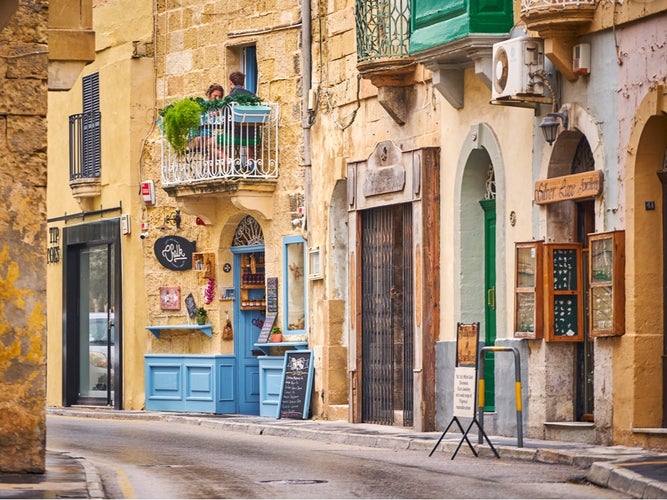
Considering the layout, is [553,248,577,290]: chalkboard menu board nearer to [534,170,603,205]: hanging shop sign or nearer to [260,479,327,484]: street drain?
[534,170,603,205]: hanging shop sign

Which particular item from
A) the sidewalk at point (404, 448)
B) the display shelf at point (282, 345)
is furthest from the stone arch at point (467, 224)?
the display shelf at point (282, 345)

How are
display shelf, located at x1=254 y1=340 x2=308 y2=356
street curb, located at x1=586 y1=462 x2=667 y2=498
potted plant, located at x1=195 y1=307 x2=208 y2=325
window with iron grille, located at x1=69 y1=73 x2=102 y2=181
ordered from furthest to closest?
1. window with iron grille, located at x1=69 y1=73 x2=102 y2=181
2. potted plant, located at x1=195 y1=307 x2=208 y2=325
3. display shelf, located at x1=254 y1=340 x2=308 y2=356
4. street curb, located at x1=586 y1=462 x2=667 y2=498

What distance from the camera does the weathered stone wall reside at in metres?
15.5

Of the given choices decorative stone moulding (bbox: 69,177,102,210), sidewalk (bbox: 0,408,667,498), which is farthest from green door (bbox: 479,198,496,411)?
decorative stone moulding (bbox: 69,177,102,210)

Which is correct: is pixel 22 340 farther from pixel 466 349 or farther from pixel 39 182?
pixel 466 349

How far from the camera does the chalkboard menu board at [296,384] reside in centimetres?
2784

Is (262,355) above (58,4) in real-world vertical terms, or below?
below

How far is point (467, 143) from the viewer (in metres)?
23.3

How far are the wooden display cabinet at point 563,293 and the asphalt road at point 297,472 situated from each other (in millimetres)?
2167

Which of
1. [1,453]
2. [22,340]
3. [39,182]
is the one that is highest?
[39,182]

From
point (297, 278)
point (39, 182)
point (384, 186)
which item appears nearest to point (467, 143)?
point (384, 186)

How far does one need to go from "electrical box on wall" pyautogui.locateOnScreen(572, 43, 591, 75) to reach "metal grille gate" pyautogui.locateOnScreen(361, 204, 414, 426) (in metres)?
5.47

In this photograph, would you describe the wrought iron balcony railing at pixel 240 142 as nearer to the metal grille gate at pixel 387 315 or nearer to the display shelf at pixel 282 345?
the display shelf at pixel 282 345

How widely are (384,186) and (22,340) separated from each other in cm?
1053
